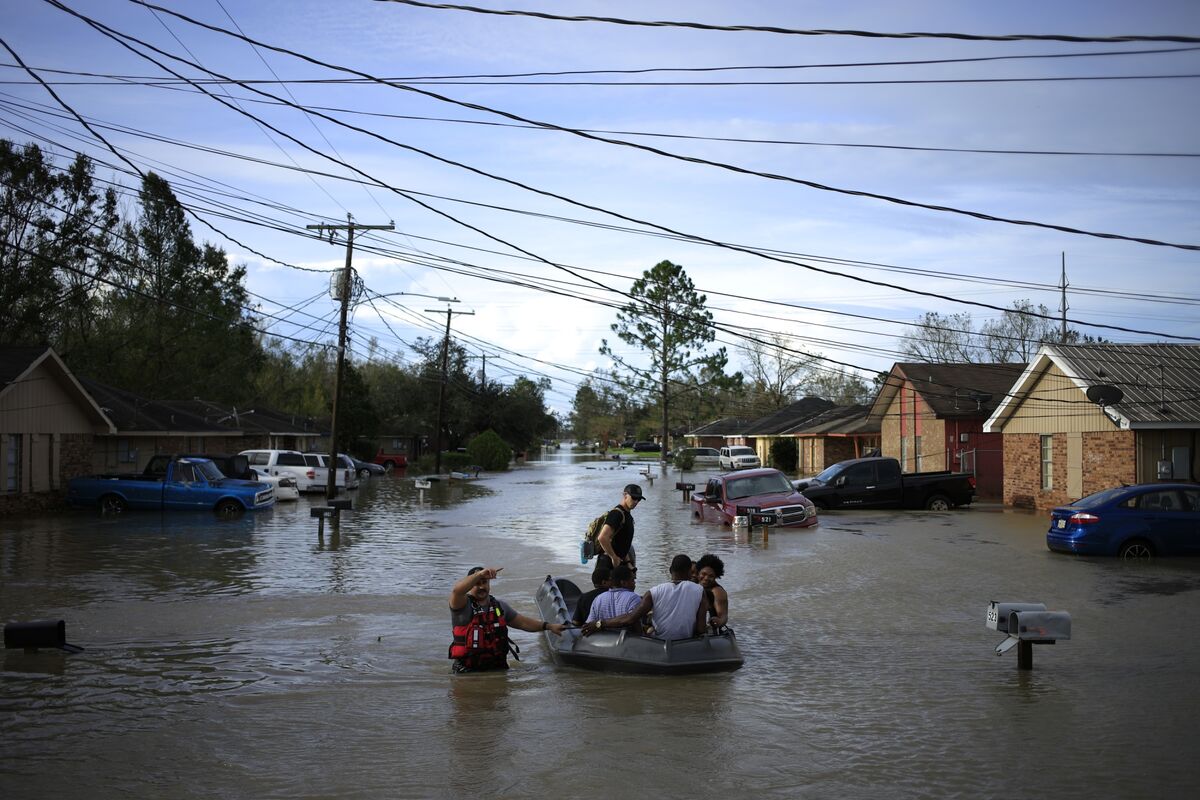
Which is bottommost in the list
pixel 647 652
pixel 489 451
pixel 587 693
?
pixel 587 693

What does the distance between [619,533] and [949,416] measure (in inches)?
1303

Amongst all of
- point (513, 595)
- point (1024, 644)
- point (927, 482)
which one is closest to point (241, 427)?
point (927, 482)

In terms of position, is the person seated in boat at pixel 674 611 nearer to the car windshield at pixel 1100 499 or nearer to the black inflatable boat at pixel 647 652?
the black inflatable boat at pixel 647 652

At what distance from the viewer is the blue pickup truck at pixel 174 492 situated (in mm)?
32125

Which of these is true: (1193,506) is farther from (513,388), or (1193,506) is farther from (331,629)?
(513,388)

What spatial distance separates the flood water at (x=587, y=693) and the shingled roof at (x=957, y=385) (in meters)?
24.2

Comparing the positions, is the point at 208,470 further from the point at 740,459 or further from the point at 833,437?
the point at 740,459

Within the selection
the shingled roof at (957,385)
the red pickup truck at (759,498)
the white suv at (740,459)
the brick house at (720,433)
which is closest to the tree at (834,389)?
the brick house at (720,433)

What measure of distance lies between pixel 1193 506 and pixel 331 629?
15962mm

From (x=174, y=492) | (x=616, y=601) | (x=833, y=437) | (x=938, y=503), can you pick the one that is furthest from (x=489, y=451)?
(x=616, y=601)

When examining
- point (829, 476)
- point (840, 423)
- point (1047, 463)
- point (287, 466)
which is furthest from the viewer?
point (840, 423)

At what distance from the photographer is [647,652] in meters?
10.5

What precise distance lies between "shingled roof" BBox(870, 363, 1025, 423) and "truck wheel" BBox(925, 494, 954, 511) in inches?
348

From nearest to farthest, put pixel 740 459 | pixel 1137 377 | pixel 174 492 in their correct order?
pixel 1137 377 → pixel 174 492 → pixel 740 459
